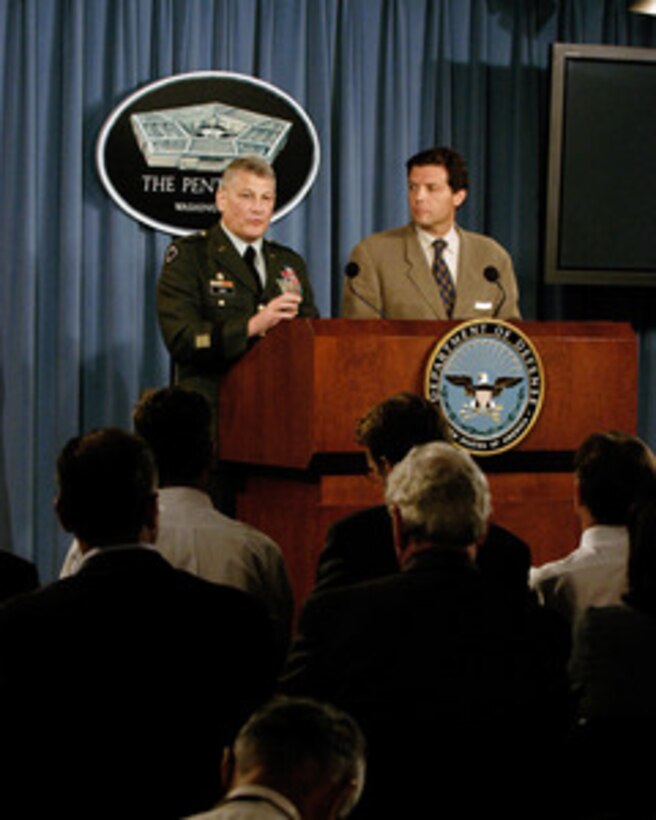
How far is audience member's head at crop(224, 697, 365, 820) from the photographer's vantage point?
4.70ft

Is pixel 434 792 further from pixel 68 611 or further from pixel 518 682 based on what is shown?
pixel 68 611

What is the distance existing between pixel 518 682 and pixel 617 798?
0.26 m

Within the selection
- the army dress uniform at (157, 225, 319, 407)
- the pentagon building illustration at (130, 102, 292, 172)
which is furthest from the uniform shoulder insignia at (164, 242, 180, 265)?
the pentagon building illustration at (130, 102, 292, 172)

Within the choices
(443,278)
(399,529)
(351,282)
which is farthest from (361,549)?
(443,278)

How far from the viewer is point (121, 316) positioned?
17.9ft

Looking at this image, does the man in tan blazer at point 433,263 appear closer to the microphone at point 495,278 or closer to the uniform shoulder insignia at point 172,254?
the microphone at point 495,278

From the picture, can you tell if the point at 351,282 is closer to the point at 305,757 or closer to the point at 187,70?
the point at 187,70

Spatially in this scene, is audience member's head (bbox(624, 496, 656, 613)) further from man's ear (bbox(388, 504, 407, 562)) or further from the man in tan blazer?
the man in tan blazer

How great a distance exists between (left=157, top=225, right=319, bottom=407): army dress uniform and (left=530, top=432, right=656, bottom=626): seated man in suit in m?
1.66

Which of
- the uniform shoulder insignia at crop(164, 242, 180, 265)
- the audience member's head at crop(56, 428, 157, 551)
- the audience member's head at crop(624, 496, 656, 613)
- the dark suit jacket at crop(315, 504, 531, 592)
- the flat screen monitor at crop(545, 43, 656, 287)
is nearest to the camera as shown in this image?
the audience member's head at crop(56, 428, 157, 551)

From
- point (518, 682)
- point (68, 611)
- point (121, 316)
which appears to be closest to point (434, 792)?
point (518, 682)

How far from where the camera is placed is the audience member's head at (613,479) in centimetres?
266

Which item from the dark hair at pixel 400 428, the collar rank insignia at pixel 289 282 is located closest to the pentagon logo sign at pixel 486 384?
the dark hair at pixel 400 428

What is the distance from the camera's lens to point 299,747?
146 centimetres
